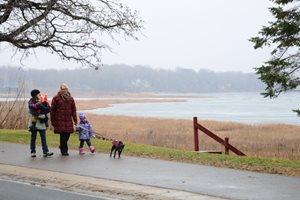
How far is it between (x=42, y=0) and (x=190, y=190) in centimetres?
1405

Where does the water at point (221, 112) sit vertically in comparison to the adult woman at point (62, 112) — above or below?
below

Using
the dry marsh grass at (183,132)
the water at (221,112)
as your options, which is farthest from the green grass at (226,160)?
the water at (221,112)

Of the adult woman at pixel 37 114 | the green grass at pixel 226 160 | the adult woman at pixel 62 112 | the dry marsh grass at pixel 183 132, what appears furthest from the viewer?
the dry marsh grass at pixel 183 132

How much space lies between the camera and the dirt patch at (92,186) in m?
9.20

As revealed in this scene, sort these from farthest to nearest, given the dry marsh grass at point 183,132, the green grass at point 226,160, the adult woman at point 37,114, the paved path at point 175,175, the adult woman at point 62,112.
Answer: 1. the dry marsh grass at point 183,132
2. the adult woman at point 62,112
3. the adult woman at point 37,114
4. the green grass at point 226,160
5. the paved path at point 175,175

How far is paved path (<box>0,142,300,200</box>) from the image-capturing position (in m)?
9.52

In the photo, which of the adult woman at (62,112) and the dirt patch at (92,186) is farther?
the adult woman at (62,112)

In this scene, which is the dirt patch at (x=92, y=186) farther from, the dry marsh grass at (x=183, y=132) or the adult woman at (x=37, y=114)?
the dry marsh grass at (x=183, y=132)

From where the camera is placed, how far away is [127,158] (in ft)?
45.6

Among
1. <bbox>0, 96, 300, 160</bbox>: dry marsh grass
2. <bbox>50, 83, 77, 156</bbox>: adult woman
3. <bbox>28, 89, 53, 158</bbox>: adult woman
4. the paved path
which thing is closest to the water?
<bbox>0, 96, 300, 160</bbox>: dry marsh grass

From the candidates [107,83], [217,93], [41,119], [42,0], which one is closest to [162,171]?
[41,119]

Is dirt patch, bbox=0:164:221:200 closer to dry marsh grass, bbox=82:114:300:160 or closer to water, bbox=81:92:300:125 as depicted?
dry marsh grass, bbox=82:114:300:160

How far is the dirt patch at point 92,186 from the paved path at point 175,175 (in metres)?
0.32

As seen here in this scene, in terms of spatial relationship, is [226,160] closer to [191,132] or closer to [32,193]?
[32,193]
